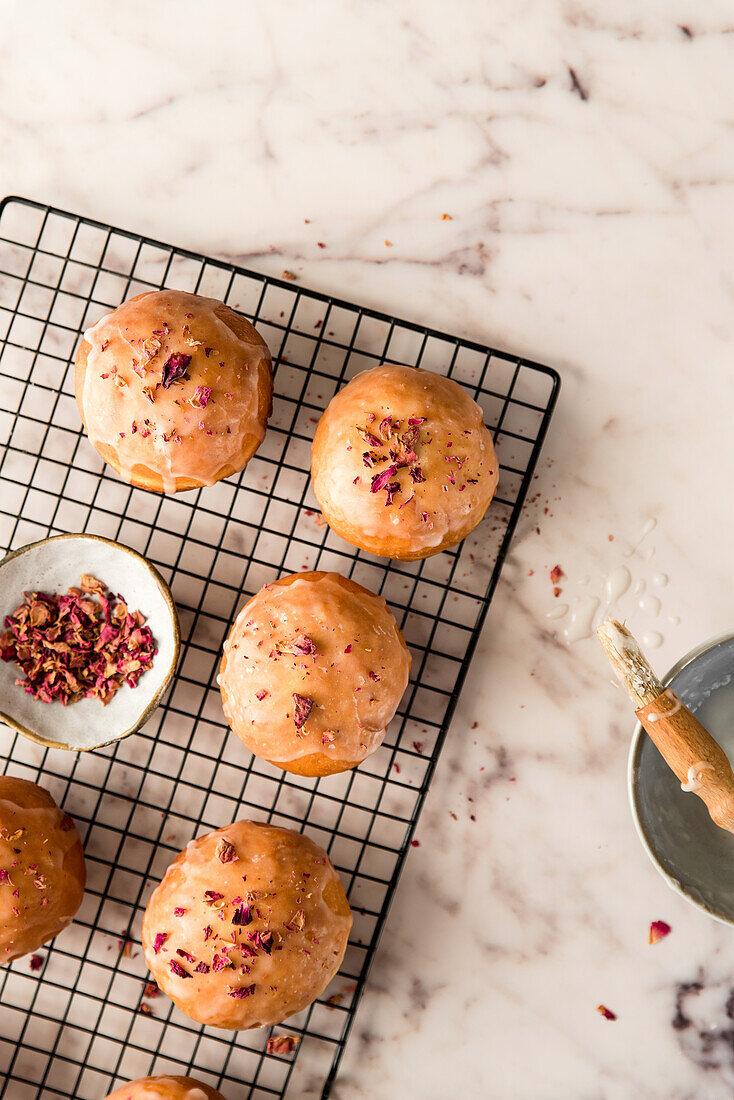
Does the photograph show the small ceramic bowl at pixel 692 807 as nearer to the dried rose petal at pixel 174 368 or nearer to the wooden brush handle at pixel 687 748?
the wooden brush handle at pixel 687 748

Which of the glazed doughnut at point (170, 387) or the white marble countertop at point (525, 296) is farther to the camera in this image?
the white marble countertop at point (525, 296)

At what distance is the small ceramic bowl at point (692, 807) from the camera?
1.45 m

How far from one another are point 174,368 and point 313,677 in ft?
1.71

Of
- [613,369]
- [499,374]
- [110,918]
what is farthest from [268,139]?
[110,918]

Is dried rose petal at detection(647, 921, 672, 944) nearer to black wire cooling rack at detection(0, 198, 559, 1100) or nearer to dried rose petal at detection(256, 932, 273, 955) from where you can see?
black wire cooling rack at detection(0, 198, 559, 1100)

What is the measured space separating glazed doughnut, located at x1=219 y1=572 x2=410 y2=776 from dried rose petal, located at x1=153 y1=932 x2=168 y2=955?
324 millimetres

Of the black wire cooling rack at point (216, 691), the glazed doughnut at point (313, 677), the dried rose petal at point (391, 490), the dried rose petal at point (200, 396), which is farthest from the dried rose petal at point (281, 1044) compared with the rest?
the dried rose petal at point (200, 396)

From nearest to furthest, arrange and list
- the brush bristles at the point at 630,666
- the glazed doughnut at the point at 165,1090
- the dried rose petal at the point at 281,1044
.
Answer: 1. the brush bristles at the point at 630,666
2. the glazed doughnut at the point at 165,1090
3. the dried rose petal at the point at 281,1044

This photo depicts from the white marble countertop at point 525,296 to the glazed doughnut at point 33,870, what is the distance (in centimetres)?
59

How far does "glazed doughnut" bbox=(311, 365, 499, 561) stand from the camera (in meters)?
1.37

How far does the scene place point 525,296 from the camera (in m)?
1.67

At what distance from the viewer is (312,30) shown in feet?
5.51

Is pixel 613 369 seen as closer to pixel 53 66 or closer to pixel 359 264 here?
Answer: pixel 359 264

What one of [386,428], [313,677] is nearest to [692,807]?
[313,677]
